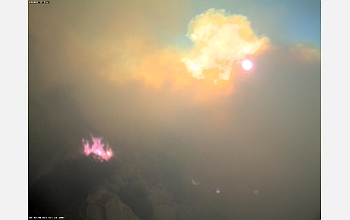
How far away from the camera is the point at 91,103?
3799 millimetres

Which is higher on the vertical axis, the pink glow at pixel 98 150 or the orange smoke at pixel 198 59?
the orange smoke at pixel 198 59

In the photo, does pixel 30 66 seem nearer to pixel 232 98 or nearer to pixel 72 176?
pixel 72 176

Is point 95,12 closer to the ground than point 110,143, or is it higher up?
higher up

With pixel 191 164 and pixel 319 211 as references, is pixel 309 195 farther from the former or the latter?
pixel 191 164

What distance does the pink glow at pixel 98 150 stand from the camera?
3.77 m

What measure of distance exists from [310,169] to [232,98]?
→ 1246 mm

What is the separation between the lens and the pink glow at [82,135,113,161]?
3.77m

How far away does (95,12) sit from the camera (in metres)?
3.80

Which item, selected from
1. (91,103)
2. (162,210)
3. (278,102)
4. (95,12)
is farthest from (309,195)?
(95,12)

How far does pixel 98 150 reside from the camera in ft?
12.4

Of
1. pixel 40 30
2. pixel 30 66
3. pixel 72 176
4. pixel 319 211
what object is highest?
pixel 40 30

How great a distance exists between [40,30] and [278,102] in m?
2.92

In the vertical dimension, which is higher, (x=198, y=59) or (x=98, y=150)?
(x=198, y=59)

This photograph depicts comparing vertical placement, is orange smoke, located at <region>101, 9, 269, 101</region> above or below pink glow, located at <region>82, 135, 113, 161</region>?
above
